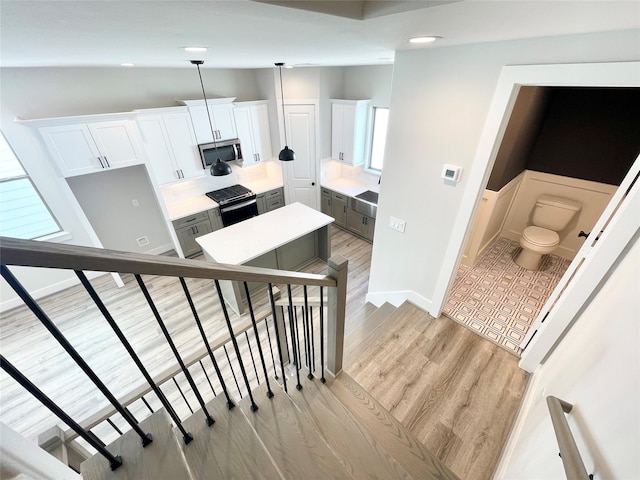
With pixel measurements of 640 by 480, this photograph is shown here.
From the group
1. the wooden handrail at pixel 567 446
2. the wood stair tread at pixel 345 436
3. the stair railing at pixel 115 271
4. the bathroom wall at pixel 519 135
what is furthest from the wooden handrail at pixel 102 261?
the bathroom wall at pixel 519 135

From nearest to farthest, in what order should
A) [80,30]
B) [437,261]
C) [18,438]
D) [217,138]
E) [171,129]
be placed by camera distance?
[18,438], [80,30], [437,261], [171,129], [217,138]

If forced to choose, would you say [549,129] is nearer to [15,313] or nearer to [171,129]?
[171,129]

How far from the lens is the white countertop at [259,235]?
3059 millimetres

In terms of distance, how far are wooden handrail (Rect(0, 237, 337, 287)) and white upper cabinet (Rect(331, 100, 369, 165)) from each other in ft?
13.8

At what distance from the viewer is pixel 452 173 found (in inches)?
78.6

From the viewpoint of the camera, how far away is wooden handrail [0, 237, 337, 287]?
46 cm

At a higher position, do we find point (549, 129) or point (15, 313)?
point (549, 129)

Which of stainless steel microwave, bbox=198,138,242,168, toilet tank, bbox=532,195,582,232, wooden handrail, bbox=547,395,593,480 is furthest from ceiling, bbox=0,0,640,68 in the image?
stainless steel microwave, bbox=198,138,242,168

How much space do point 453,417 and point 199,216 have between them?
4.24 meters

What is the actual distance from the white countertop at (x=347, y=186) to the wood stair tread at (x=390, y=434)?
12.3 feet

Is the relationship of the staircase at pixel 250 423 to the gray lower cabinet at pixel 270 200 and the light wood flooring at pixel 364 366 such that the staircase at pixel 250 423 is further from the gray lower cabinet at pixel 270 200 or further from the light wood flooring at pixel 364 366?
the gray lower cabinet at pixel 270 200

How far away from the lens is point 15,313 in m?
3.52

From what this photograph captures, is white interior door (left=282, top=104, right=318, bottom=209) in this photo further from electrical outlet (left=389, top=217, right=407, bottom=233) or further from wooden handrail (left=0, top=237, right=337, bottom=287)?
wooden handrail (left=0, top=237, right=337, bottom=287)

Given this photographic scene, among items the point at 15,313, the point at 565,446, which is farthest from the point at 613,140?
the point at 15,313
